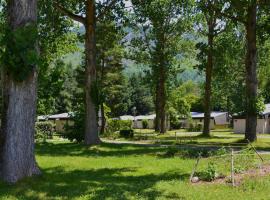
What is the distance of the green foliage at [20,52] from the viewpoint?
11.7 metres

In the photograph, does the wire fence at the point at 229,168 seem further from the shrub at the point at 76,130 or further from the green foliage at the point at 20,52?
the shrub at the point at 76,130

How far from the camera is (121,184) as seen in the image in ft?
43.3

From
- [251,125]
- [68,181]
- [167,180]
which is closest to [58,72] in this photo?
[68,181]

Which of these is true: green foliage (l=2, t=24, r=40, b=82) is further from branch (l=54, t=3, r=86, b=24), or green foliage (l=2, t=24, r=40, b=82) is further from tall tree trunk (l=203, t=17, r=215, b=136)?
tall tree trunk (l=203, t=17, r=215, b=136)

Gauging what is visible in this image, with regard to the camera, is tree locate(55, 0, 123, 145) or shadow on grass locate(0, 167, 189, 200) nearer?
shadow on grass locate(0, 167, 189, 200)

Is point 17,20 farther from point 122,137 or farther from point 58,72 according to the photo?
point 122,137

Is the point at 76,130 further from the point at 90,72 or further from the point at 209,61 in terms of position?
the point at 209,61

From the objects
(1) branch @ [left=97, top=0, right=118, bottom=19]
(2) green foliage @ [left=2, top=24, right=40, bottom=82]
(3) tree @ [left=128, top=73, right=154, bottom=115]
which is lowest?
(2) green foliage @ [left=2, top=24, right=40, bottom=82]

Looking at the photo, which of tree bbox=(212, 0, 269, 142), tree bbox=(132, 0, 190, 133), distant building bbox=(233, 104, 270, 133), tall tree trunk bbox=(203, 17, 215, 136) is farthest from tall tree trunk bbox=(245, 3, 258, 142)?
distant building bbox=(233, 104, 270, 133)

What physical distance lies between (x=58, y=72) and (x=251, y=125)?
1947cm

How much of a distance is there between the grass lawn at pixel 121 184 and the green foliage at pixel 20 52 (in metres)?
2.75

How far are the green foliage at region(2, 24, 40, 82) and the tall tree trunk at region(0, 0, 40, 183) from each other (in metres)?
0.25

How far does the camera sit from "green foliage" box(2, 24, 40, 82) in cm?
1166

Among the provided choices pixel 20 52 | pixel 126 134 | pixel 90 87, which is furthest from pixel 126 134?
pixel 20 52
